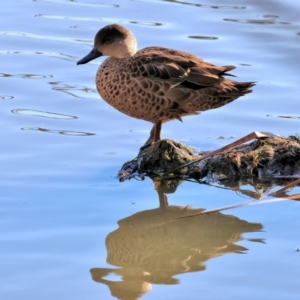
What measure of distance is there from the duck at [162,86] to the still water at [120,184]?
0.25m

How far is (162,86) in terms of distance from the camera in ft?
21.3

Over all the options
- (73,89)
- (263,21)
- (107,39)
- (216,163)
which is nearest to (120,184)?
(216,163)

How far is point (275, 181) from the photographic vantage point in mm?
5957

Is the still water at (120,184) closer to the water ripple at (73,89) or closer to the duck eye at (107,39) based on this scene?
the water ripple at (73,89)

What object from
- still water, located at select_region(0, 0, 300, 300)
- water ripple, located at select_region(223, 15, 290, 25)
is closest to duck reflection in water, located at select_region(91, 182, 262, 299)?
still water, located at select_region(0, 0, 300, 300)

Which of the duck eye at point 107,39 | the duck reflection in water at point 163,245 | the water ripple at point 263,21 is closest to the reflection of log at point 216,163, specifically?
the duck reflection in water at point 163,245

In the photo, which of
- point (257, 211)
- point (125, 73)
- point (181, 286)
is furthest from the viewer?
point (125, 73)

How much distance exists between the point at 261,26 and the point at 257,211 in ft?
15.0

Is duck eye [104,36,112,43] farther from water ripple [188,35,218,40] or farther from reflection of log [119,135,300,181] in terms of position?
water ripple [188,35,218,40]

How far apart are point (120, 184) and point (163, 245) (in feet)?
3.30

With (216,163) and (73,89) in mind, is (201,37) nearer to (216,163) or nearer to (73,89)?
(73,89)

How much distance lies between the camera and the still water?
15.0 ft

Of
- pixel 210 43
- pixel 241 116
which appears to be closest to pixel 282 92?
pixel 241 116

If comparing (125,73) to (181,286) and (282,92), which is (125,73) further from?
(181,286)
